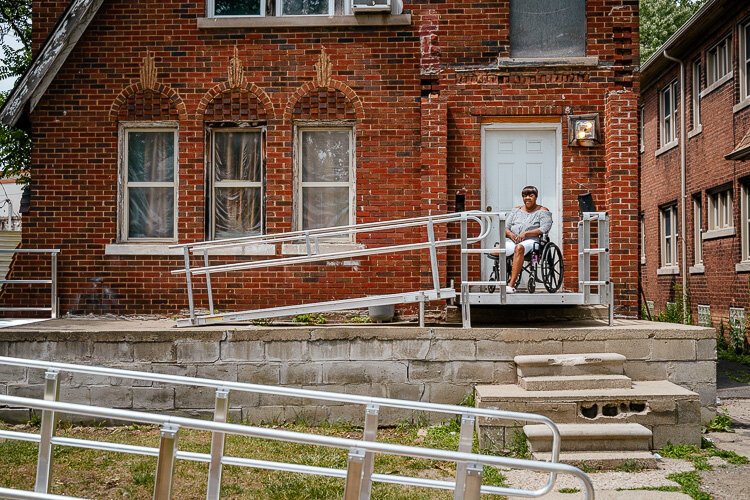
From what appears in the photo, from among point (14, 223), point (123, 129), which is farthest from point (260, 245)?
point (14, 223)

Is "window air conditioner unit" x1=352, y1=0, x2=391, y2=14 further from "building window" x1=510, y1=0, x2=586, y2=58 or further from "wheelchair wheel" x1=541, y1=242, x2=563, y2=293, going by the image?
"wheelchair wheel" x1=541, y1=242, x2=563, y2=293

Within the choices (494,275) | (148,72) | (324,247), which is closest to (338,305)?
(324,247)

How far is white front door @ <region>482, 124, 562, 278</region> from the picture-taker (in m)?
11.3

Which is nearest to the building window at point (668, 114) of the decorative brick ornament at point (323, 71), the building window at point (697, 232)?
the building window at point (697, 232)

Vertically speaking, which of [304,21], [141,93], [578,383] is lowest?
[578,383]

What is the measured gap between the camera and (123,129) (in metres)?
11.7

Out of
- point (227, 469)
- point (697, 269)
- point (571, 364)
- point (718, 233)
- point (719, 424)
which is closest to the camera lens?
point (227, 469)

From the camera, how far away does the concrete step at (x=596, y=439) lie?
7.46 m

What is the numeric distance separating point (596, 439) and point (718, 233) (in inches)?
465

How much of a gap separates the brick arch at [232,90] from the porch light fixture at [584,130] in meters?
3.91

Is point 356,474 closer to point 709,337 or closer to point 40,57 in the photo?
point 709,337

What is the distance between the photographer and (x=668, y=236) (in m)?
21.9

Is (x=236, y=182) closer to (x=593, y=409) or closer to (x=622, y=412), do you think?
(x=593, y=409)

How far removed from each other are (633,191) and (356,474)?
26.2ft
